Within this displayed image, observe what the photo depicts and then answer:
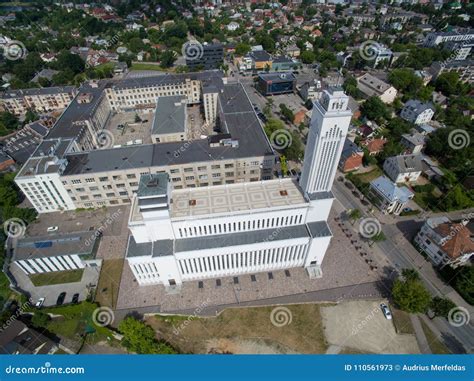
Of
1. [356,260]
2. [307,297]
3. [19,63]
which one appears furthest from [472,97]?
[19,63]

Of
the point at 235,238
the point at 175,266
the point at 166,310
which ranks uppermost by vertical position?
the point at 235,238

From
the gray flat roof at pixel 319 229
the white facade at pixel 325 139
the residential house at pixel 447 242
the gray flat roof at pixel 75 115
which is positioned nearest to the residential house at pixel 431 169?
the residential house at pixel 447 242

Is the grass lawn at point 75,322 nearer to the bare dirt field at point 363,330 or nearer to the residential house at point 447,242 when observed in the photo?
the bare dirt field at point 363,330

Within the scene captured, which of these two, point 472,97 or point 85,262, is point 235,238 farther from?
point 472,97

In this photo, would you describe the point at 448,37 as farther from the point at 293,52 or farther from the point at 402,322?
the point at 402,322

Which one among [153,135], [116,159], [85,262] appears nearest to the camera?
[85,262]

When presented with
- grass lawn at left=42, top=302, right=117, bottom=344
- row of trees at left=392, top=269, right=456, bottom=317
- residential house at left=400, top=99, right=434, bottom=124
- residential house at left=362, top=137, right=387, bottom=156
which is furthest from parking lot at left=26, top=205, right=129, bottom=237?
residential house at left=400, top=99, right=434, bottom=124

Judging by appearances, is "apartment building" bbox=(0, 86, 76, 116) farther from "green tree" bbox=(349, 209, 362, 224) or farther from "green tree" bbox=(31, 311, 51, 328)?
"green tree" bbox=(349, 209, 362, 224)
